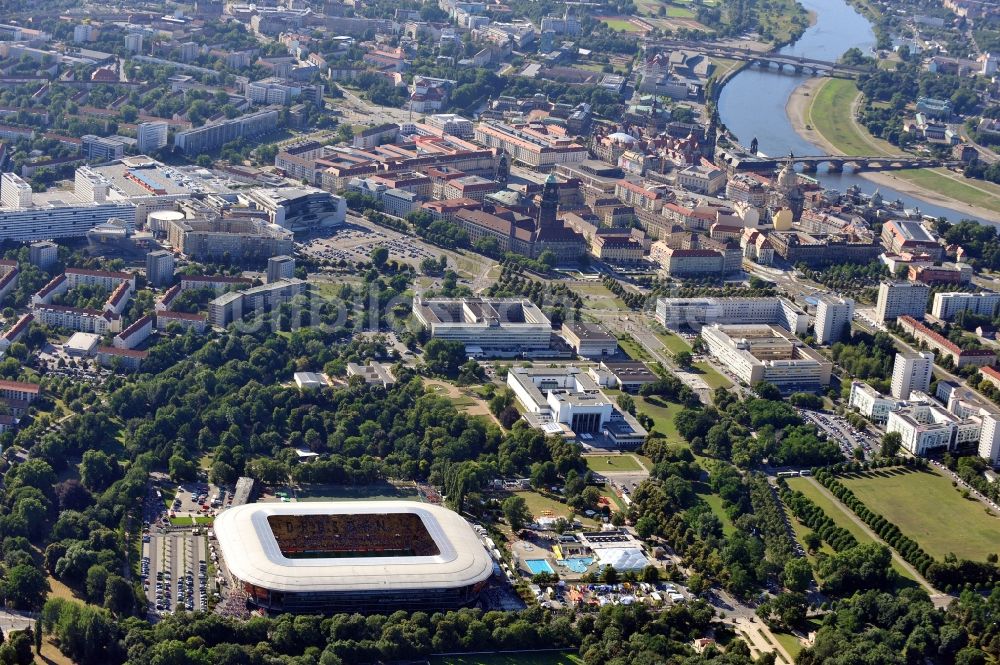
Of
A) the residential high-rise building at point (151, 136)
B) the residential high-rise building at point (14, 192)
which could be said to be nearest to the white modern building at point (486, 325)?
the residential high-rise building at point (14, 192)

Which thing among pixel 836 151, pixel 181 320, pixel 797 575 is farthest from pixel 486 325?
pixel 836 151

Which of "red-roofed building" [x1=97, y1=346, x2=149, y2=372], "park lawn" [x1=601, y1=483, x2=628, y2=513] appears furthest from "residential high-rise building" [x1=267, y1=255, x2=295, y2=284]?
"park lawn" [x1=601, y1=483, x2=628, y2=513]

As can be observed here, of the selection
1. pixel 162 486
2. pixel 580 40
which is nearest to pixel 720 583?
pixel 162 486

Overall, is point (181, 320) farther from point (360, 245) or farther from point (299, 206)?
point (299, 206)

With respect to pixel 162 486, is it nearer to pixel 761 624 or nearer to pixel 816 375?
pixel 761 624

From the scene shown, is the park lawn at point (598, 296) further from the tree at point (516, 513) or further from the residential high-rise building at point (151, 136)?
the residential high-rise building at point (151, 136)
